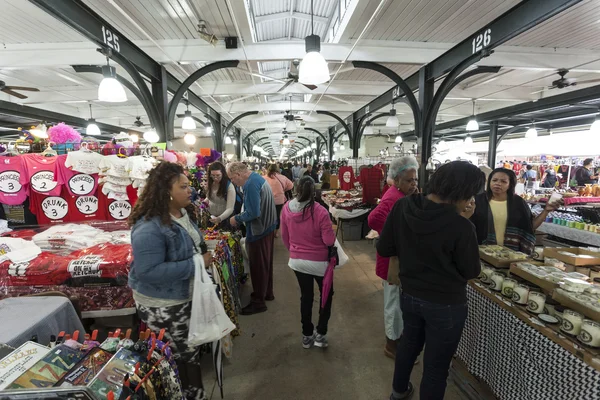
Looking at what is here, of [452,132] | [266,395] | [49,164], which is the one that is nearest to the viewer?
[266,395]

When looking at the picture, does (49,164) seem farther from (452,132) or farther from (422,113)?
(452,132)

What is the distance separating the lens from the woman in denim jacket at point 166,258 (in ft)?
5.57

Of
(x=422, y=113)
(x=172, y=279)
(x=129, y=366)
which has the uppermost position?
(x=422, y=113)

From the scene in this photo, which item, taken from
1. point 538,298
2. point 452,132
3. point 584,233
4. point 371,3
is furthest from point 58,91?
point 452,132

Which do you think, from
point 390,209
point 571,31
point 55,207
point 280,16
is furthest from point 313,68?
point 571,31

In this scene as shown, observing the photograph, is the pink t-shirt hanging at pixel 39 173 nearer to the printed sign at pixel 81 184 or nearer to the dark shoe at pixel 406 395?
the printed sign at pixel 81 184

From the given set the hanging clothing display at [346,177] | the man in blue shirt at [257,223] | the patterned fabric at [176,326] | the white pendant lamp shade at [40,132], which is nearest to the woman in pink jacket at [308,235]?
the man in blue shirt at [257,223]

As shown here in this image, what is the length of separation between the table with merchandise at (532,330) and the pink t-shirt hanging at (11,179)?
432cm

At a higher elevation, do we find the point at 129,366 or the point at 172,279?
the point at 172,279

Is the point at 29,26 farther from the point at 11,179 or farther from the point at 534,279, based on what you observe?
the point at 534,279

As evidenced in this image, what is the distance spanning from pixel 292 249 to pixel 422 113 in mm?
4231

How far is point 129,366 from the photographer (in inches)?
50.7

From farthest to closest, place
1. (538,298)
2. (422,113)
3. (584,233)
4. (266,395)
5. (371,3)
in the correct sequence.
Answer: (422,113)
(584,233)
(371,3)
(266,395)
(538,298)

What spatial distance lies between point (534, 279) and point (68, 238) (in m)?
3.81
